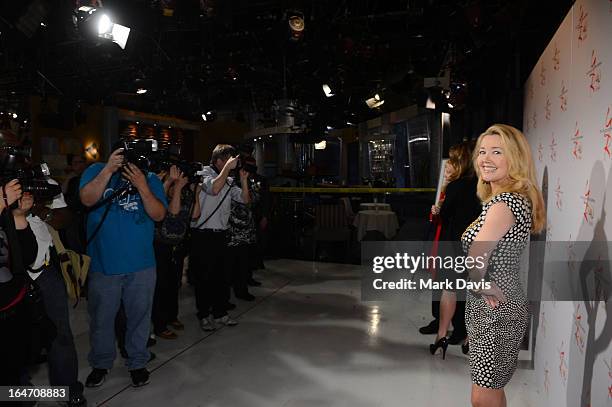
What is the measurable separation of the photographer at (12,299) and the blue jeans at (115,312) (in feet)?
2.09

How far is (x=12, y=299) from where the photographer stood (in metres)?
1.68

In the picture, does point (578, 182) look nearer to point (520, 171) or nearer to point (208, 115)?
point (520, 171)

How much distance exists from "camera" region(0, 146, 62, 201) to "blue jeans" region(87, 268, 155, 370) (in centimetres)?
69

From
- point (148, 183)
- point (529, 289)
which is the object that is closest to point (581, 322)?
point (529, 289)

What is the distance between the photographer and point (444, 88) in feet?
21.8

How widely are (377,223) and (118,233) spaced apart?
4.94 m

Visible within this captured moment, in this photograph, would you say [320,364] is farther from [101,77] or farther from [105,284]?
[101,77]

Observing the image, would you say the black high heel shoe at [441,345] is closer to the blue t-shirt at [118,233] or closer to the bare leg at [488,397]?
the bare leg at [488,397]

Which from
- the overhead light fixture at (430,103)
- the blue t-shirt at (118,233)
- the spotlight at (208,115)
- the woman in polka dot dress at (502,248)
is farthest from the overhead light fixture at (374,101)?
the woman in polka dot dress at (502,248)

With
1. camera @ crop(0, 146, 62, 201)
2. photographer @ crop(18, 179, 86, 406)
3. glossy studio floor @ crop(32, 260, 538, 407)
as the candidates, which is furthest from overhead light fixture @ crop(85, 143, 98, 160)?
camera @ crop(0, 146, 62, 201)

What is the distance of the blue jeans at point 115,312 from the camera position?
2.41 meters

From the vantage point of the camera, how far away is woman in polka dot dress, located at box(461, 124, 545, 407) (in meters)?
1.52

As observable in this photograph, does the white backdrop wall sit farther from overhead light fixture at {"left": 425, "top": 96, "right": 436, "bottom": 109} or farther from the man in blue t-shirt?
overhead light fixture at {"left": 425, "top": 96, "right": 436, "bottom": 109}

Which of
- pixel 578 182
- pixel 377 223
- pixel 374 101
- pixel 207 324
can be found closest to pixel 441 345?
pixel 578 182
